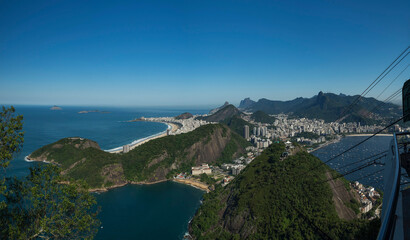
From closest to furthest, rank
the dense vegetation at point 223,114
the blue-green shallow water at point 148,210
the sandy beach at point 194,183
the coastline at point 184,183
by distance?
1. the blue-green shallow water at point 148,210
2. the coastline at point 184,183
3. the sandy beach at point 194,183
4. the dense vegetation at point 223,114

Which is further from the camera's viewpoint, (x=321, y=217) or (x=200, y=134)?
(x=200, y=134)

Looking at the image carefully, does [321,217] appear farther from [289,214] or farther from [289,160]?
[289,160]

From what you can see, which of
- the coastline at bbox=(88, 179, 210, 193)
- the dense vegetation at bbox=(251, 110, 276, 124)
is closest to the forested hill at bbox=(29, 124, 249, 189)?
the coastline at bbox=(88, 179, 210, 193)

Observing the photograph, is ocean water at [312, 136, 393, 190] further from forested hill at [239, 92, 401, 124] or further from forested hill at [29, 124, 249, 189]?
forested hill at [29, 124, 249, 189]

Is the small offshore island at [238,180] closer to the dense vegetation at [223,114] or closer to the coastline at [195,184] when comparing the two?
the coastline at [195,184]

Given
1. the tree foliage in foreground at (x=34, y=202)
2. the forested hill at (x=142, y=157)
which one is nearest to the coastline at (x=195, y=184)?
the forested hill at (x=142, y=157)

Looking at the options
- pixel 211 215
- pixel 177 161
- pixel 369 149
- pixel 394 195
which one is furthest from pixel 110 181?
pixel 369 149
